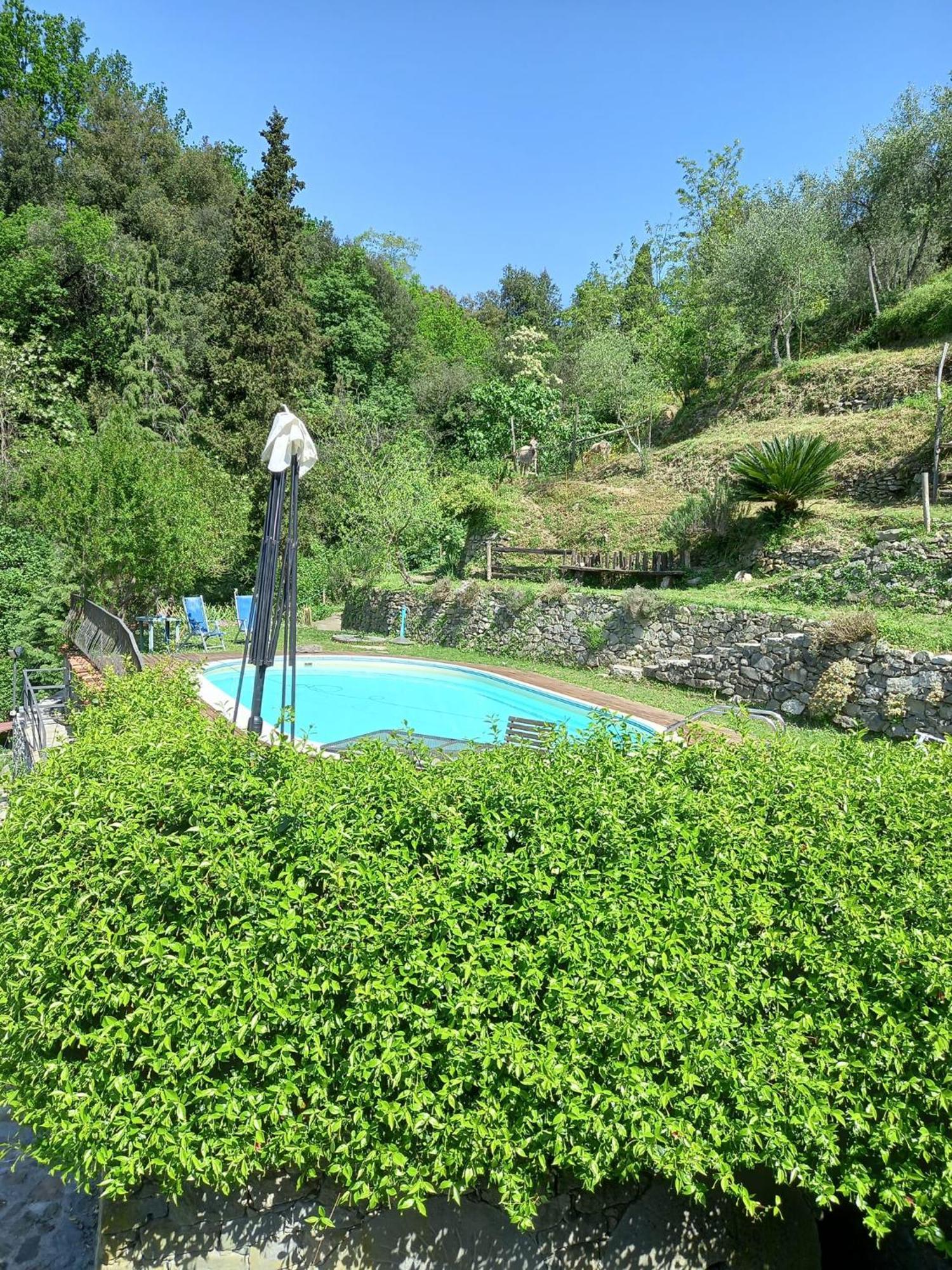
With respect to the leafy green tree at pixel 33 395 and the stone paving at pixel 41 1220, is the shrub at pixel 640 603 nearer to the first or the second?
the stone paving at pixel 41 1220

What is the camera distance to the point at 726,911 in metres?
2.91

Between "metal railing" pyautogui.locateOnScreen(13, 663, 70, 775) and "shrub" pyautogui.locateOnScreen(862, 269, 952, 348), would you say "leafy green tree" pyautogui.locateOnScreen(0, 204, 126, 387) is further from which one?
"shrub" pyautogui.locateOnScreen(862, 269, 952, 348)

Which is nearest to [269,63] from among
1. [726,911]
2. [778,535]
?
[778,535]

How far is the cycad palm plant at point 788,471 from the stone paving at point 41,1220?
51.0ft

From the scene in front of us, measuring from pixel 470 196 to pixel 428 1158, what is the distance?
36122mm

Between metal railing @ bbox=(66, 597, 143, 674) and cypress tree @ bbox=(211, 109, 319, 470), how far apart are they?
13225 mm

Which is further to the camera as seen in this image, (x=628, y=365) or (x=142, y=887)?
(x=628, y=365)

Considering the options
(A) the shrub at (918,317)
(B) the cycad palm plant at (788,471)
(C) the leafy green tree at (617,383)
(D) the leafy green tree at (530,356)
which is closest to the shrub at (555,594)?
(B) the cycad palm plant at (788,471)

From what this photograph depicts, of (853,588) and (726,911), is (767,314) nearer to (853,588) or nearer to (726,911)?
(853,588)

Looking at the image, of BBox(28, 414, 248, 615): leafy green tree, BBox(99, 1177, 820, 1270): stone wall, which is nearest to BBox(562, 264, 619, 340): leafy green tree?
BBox(28, 414, 248, 615): leafy green tree

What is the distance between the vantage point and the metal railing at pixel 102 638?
8555 millimetres

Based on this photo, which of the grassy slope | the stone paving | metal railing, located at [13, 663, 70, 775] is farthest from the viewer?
the grassy slope

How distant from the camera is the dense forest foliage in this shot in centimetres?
1575

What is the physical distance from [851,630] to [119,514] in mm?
13189
